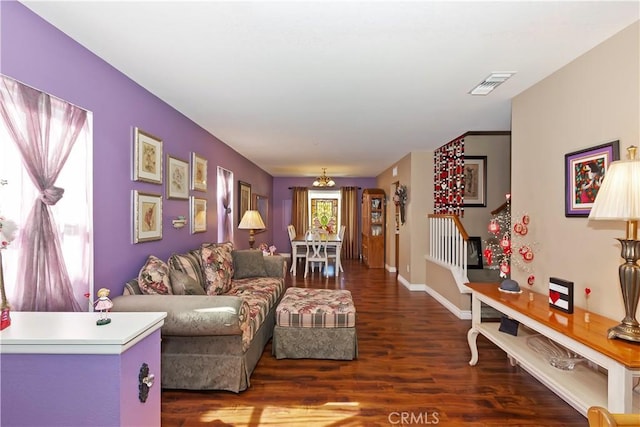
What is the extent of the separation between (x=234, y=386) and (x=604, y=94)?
3.14m

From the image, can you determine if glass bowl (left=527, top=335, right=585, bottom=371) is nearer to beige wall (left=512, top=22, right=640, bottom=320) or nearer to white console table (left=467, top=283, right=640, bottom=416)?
white console table (left=467, top=283, right=640, bottom=416)

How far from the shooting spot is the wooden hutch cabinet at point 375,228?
25.9 feet

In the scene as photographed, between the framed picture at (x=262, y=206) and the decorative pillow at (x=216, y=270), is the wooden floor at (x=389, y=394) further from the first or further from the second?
the framed picture at (x=262, y=206)

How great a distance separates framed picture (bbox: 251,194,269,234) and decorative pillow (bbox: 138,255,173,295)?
4.13 m

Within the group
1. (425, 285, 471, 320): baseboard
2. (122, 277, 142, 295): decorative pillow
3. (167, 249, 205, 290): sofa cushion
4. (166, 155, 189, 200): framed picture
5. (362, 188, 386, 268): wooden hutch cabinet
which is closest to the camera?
(122, 277, 142, 295): decorative pillow

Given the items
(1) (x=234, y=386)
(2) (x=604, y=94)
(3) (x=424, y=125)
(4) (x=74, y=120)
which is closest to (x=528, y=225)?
(2) (x=604, y=94)

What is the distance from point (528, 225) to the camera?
276 centimetres

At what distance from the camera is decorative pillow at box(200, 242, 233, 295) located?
10.7 ft

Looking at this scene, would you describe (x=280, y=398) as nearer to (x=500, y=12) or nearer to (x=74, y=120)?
(x=74, y=120)

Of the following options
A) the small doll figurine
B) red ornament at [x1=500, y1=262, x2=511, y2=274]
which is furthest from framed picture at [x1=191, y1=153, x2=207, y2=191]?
red ornament at [x1=500, y1=262, x2=511, y2=274]

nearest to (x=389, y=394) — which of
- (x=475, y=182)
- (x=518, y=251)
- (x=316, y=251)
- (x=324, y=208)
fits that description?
(x=518, y=251)

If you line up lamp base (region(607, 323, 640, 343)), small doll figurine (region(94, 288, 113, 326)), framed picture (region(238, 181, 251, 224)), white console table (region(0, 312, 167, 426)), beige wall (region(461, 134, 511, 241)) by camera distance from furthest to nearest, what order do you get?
framed picture (region(238, 181, 251, 224)) → beige wall (region(461, 134, 511, 241)) → lamp base (region(607, 323, 640, 343)) → small doll figurine (region(94, 288, 113, 326)) → white console table (region(0, 312, 167, 426))

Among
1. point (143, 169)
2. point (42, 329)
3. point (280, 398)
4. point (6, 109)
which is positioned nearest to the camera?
point (42, 329)

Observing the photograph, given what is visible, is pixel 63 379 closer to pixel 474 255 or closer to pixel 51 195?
pixel 51 195
